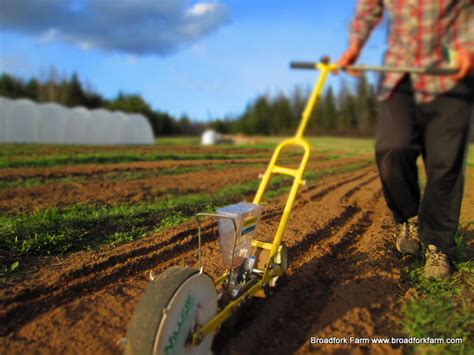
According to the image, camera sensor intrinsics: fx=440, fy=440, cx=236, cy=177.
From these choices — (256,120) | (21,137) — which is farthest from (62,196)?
(256,120)

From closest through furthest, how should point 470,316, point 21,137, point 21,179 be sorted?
point 470,316 → point 21,179 → point 21,137

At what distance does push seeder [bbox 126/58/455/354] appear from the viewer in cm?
200

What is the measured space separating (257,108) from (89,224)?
2567 inches

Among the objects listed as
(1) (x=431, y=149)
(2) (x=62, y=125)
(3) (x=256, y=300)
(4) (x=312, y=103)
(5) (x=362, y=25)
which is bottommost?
(3) (x=256, y=300)

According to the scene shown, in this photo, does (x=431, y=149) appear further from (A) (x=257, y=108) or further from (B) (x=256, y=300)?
(A) (x=257, y=108)

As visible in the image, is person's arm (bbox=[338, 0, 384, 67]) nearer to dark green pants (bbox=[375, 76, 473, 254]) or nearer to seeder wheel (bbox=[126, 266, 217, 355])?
dark green pants (bbox=[375, 76, 473, 254])

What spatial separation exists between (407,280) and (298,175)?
1.26m

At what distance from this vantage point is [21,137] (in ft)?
84.7

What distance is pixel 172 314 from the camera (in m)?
2.05

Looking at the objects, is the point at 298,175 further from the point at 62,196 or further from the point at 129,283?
the point at 62,196

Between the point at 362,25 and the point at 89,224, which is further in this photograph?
the point at 89,224

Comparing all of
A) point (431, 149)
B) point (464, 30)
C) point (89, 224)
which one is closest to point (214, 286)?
point (431, 149)

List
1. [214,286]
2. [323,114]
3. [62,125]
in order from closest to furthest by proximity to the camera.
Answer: [214,286]
[62,125]
[323,114]

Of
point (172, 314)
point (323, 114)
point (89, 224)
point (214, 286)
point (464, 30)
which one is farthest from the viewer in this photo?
point (323, 114)
